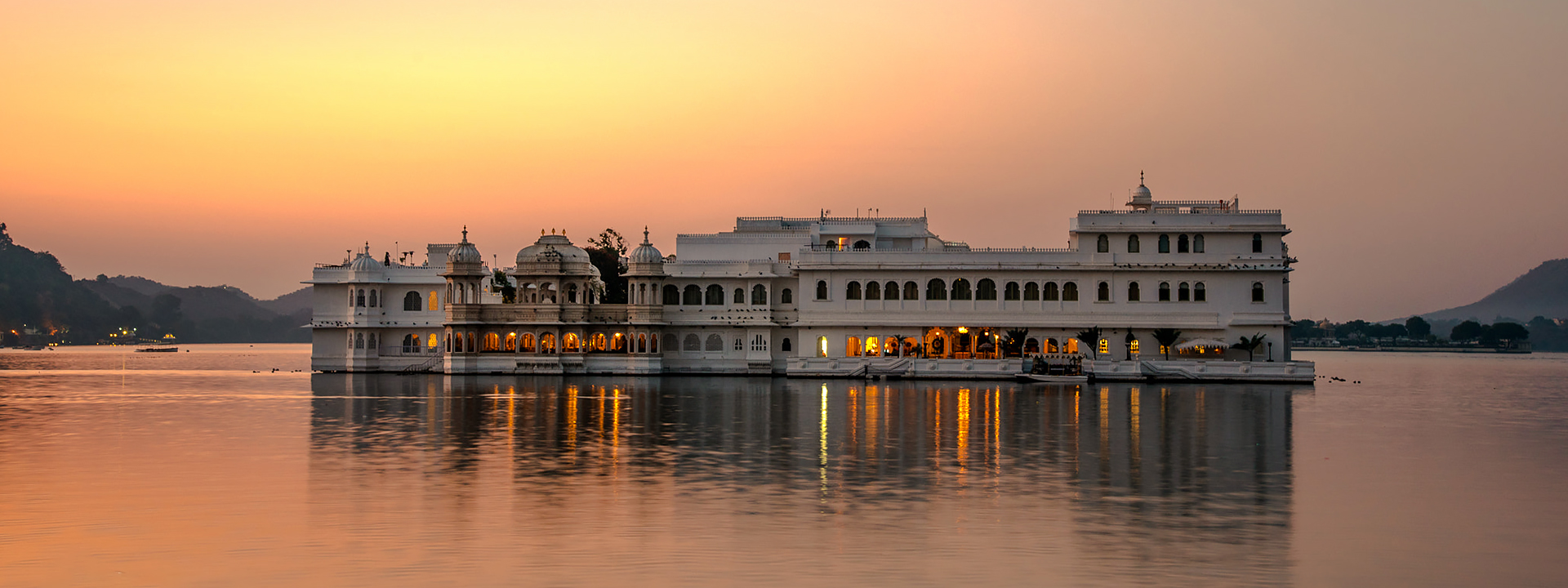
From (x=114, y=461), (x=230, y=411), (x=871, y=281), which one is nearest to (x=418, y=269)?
(x=871, y=281)

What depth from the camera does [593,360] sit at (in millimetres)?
66875

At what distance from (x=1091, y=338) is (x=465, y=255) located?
31.9 m

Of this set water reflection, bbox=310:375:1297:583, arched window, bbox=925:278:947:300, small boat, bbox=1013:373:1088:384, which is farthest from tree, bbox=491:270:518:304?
small boat, bbox=1013:373:1088:384

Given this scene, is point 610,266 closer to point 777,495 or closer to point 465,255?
point 465,255

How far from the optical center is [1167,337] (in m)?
63.2

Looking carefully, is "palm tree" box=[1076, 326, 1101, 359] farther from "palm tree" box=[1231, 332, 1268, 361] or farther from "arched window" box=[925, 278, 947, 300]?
→ "arched window" box=[925, 278, 947, 300]

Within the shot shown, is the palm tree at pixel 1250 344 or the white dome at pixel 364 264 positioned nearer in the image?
the palm tree at pixel 1250 344

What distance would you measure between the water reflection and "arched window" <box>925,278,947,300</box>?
18.3 metres

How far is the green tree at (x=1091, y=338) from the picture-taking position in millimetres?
63628

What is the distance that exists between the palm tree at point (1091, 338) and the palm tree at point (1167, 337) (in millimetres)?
2922

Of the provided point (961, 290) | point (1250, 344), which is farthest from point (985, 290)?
point (1250, 344)

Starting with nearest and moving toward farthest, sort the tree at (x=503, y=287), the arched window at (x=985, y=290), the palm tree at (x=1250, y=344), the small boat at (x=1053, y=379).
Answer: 1. the small boat at (x=1053, y=379)
2. the palm tree at (x=1250, y=344)
3. the arched window at (x=985, y=290)
4. the tree at (x=503, y=287)

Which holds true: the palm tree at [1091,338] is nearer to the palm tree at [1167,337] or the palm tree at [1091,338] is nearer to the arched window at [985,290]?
the palm tree at [1167,337]

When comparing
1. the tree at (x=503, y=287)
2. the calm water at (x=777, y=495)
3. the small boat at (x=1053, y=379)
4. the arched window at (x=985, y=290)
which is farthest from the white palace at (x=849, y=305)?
the calm water at (x=777, y=495)
